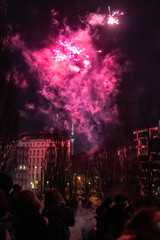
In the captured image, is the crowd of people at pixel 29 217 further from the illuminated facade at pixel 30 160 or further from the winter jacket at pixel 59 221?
the illuminated facade at pixel 30 160

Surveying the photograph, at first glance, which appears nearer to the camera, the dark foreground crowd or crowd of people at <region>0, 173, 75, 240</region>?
the dark foreground crowd

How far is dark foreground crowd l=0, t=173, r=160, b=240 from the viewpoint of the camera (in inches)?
69.6

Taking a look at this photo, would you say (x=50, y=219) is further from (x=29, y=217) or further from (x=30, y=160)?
(x=30, y=160)

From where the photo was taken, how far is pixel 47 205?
4.75m

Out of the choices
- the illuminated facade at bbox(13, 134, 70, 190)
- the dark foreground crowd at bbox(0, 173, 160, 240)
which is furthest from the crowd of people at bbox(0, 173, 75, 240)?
the illuminated facade at bbox(13, 134, 70, 190)

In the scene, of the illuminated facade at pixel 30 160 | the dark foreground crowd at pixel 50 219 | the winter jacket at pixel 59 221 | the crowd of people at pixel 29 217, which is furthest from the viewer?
the illuminated facade at pixel 30 160

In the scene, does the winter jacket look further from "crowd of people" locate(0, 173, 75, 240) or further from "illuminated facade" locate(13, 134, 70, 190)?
"illuminated facade" locate(13, 134, 70, 190)

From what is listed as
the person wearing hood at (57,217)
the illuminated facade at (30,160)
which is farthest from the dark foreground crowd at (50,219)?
the illuminated facade at (30,160)

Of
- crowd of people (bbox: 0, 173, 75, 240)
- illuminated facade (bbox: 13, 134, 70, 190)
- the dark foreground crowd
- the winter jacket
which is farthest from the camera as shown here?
illuminated facade (bbox: 13, 134, 70, 190)

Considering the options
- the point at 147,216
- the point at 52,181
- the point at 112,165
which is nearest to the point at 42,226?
the point at 147,216

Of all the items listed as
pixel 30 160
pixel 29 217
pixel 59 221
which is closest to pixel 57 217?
pixel 59 221

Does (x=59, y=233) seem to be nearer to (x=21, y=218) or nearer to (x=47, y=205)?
(x=47, y=205)

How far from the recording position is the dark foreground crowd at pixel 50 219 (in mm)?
1768

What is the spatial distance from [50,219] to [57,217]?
0.13 meters
